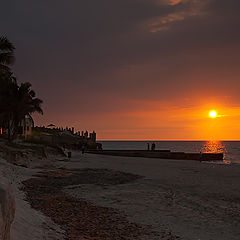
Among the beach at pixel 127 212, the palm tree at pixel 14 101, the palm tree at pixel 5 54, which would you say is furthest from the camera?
the palm tree at pixel 14 101

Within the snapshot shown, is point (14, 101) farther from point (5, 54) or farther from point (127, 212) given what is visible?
point (127, 212)

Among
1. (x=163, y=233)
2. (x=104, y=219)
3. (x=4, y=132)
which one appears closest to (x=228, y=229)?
(x=163, y=233)

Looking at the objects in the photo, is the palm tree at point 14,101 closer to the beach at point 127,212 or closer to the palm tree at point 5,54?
the palm tree at point 5,54

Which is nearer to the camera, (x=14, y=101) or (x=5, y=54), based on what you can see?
(x=5, y=54)

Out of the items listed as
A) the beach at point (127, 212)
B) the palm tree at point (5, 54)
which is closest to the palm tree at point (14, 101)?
the palm tree at point (5, 54)

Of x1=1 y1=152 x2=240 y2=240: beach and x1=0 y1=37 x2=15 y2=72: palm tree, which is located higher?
x1=0 y1=37 x2=15 y2=72: palm tree

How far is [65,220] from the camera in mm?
7230

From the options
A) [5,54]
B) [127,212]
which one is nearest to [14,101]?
[5,54]

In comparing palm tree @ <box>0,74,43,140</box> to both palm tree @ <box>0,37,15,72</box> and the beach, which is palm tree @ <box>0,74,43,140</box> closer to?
palm tree @ <box>0,37,15,72</box>

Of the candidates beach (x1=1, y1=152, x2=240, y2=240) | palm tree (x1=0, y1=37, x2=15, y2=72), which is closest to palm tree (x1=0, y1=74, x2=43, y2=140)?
palm tree (x1=0, y1=37, x2=15, y2=72)

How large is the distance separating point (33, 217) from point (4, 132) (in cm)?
4974

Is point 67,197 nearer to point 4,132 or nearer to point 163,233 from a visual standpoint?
point 163,233

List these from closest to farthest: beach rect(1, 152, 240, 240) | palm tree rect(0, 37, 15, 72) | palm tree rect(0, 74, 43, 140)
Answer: beach rect(1, 152, 240, 240)
palm tree rect(0, 37, 15, 72)
palm tree rect(0, 74, 43, 140)

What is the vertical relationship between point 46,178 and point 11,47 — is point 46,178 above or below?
below
